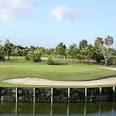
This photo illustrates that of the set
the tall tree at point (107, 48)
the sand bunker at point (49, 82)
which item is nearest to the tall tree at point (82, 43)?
the tall tree at point (107, 48)

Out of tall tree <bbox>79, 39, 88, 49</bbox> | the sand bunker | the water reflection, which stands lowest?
the water reflection

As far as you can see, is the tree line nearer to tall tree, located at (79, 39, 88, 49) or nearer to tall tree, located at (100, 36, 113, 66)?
tall tree, located at (100, 36, 113, 66)

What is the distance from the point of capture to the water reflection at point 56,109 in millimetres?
41856

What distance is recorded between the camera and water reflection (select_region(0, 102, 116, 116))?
41856mm

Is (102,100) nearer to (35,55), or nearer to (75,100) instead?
(75,100)

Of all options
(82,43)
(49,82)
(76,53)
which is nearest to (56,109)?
(49,82)

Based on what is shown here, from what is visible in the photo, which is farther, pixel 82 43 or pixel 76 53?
pixel 82 43

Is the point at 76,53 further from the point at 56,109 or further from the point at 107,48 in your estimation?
the point at 56,109

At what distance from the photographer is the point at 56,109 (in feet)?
143

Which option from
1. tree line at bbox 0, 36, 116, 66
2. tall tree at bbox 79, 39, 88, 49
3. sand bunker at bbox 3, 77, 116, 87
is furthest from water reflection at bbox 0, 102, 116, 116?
tall tree at bbox 79, 39, 88, 49

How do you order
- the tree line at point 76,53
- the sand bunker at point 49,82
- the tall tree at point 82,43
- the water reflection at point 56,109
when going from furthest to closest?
the tall tree at point 82,43, the tree line at point 76,53, the sand bunker at point 49,82, the water reflection at point 56,109

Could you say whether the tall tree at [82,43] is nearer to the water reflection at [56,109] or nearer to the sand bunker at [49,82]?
the sand bunker at [49,82]

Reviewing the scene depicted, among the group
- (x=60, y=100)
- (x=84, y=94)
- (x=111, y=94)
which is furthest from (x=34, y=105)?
(x=111, y=94)

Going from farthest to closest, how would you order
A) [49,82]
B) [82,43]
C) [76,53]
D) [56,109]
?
[82,43], [76,53], [49,82], [56,109]
